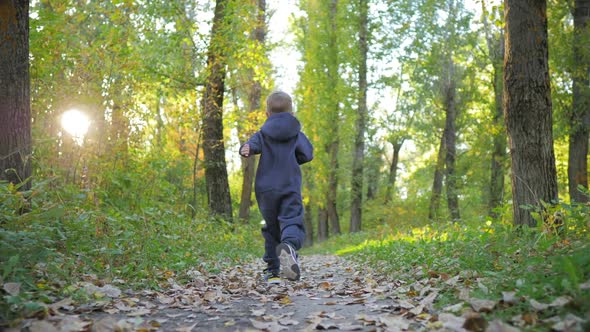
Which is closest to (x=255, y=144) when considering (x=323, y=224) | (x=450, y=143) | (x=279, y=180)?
(x=279, y=180)

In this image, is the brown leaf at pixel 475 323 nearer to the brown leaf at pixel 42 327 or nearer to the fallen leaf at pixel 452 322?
the fallen leaf at pixel 452 322

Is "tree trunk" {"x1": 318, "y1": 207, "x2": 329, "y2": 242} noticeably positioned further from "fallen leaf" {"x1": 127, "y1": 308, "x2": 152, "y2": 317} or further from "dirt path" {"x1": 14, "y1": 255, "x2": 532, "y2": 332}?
"fallen leaf" {"x1": 127, "y1": 308, "x2": 152, "y2": 317}

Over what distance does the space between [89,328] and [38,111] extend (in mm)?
6664

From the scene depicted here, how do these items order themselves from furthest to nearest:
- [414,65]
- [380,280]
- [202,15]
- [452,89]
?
[414,65] < [452,89] < [202,15] < [380,280]

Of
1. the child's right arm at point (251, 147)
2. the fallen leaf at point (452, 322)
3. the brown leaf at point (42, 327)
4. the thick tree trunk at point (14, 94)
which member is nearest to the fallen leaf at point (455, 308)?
the fallen leaf at point (452, 322)

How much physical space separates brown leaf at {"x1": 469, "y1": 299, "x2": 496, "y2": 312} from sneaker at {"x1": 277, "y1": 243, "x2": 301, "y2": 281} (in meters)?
2.25

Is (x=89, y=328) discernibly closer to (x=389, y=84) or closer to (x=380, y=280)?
(x=380, y=280)

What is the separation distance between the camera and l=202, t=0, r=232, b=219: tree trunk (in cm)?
1318

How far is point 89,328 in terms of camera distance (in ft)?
9.96

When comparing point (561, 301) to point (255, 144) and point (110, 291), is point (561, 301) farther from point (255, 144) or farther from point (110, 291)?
point (255, 144)

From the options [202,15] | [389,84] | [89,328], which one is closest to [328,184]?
[389,84]

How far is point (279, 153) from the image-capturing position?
232 inches

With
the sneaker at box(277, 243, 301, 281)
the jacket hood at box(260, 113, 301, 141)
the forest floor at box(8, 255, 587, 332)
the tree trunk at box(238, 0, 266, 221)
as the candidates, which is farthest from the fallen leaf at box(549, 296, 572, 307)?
the tree trunk at box(238, 0, 266, 221)

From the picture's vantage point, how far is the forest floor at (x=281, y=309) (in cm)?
304
